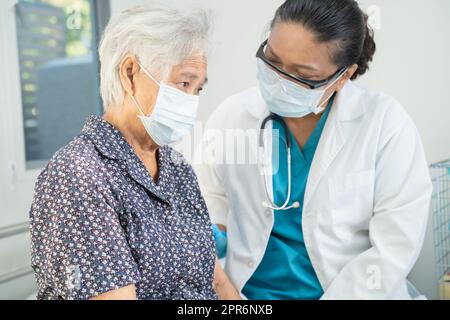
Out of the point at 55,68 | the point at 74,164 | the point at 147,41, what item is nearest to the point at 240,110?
the point at 147,41

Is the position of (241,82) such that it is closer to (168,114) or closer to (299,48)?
(299,48)

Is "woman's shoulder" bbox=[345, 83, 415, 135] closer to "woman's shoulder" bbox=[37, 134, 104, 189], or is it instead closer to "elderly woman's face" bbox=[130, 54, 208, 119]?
"elderly woman's face" bbox=[130, 54, 208, 119]

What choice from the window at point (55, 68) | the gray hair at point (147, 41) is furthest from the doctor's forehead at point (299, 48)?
the window at point (55, 68)

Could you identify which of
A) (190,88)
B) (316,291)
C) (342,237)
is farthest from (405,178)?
(190,88)

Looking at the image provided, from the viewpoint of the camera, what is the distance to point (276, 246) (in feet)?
5.18

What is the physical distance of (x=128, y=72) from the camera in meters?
1.20

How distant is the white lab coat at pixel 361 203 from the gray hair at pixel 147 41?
531 millimetres

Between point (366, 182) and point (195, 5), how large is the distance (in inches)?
26.4

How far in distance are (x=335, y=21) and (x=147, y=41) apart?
51cm

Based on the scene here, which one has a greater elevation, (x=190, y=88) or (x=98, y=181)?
(x=190, y=88)

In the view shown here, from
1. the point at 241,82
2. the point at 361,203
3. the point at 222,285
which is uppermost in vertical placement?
the point at 241,82

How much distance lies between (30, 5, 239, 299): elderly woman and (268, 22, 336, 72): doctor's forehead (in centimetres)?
24

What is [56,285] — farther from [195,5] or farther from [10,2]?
[10,2]

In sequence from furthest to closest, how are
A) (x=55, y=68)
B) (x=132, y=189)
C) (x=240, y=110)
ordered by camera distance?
1. (x=55, y=68)
2. (x=240, y=110)
3. (x=132, y=189)
